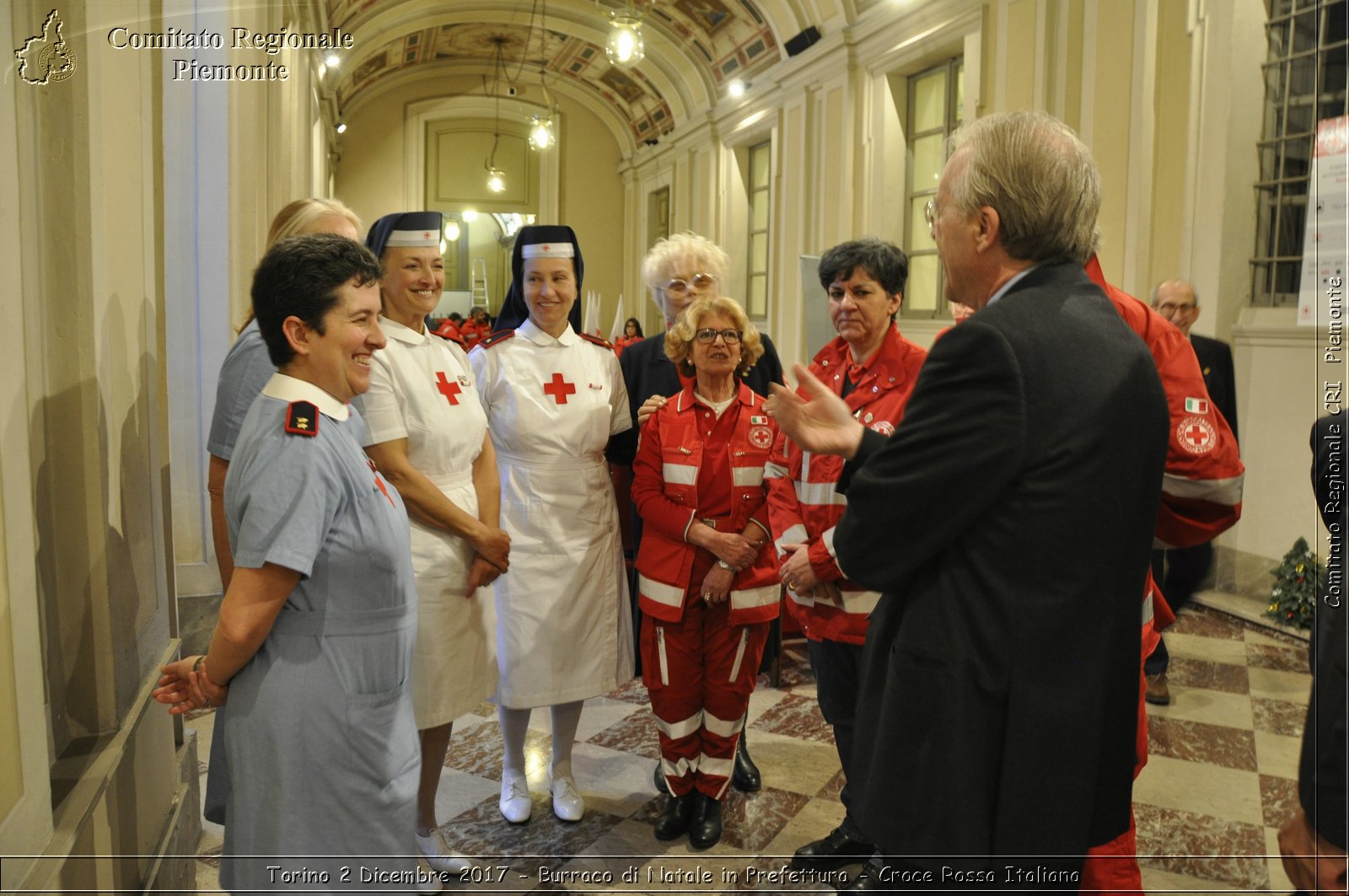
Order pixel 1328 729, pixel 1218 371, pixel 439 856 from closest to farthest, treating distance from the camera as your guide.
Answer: pixel 1328 729
pixel 439 856
pixel 1218 371

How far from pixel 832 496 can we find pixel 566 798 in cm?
136

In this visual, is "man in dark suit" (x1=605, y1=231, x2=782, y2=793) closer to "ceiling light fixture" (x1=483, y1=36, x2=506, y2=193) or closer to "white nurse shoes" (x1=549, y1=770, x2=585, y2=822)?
"white nurse shoes" (x1=549, y1=770, x2=585, y2=822)

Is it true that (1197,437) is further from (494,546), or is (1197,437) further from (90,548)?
(90,548)

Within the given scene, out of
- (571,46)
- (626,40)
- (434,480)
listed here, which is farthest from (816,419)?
(571,46)

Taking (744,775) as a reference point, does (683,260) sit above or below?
above

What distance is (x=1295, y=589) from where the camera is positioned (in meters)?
5.04

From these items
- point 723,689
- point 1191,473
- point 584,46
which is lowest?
point 723,689

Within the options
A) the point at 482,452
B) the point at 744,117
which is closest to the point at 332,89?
the point at 744,117

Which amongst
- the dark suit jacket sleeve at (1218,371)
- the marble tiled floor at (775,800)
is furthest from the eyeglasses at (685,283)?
the dark suit jacket sleeve at (1218,371)

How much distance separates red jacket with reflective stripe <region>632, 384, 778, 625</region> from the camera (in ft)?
9.32

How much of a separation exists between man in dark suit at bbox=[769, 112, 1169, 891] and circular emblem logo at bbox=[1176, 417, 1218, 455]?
57 cm

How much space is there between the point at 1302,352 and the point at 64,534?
617 centimetres

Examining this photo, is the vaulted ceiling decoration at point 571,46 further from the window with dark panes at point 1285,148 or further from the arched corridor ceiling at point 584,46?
the window with dark panes at point 1285,148

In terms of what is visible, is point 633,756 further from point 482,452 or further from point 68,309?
point 68,309
